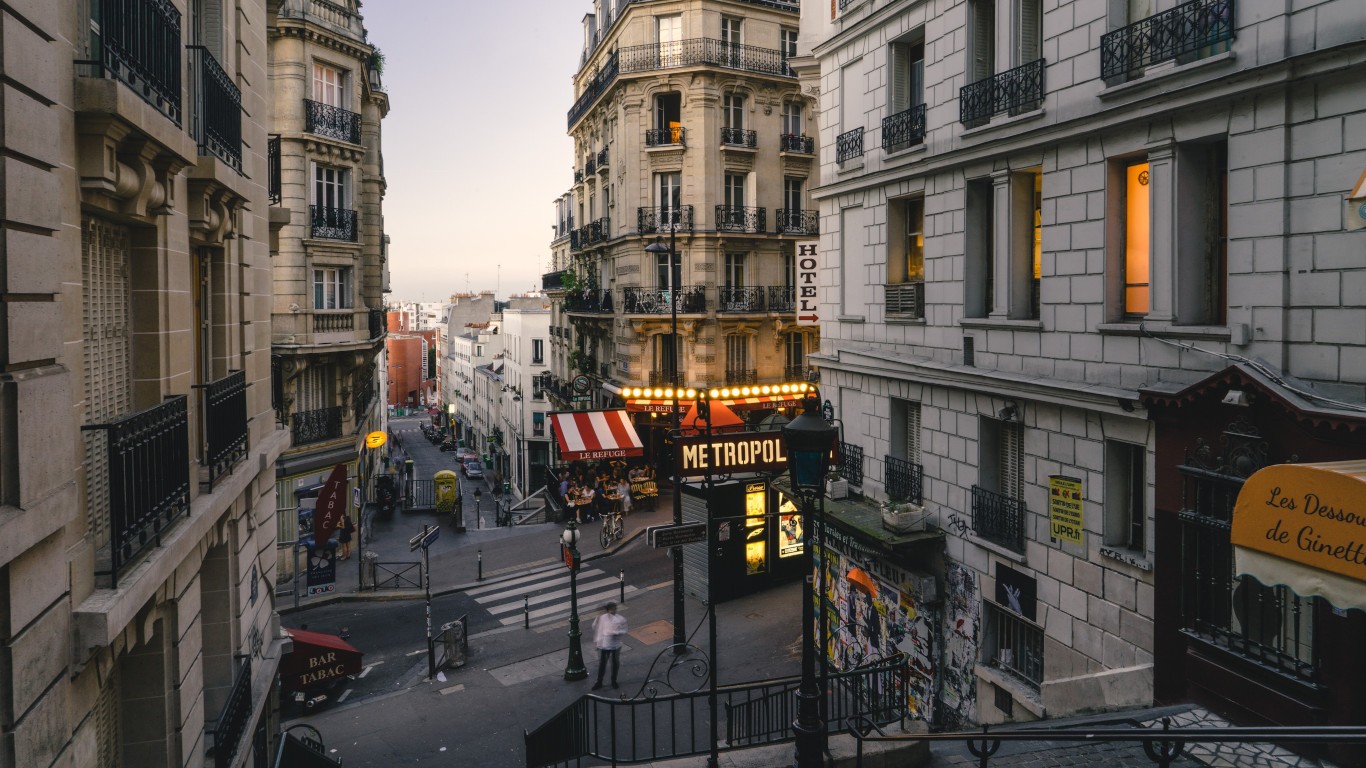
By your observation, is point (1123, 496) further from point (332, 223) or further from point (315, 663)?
point (332, 223)

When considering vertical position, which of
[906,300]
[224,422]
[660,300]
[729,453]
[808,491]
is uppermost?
[660,300]

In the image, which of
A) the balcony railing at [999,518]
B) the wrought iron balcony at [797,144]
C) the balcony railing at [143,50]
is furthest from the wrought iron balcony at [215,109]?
the wrought iron balcony at [797,144]

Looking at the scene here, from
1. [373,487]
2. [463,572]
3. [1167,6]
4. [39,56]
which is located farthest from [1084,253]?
[373,487]

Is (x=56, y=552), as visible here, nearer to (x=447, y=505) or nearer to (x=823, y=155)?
(x=823, y=155)

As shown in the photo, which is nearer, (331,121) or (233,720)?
(233,720)

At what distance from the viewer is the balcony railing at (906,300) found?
15156 mm

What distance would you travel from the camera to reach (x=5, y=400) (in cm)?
448

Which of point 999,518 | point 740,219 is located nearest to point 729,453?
point 999,518

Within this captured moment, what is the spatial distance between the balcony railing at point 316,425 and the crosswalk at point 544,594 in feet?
28.7

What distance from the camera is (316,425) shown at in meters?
29.2

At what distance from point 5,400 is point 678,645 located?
15.8 metres

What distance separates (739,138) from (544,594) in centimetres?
2135

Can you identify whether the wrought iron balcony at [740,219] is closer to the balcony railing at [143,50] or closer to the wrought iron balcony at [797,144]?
the wrought iron balcony at [797,144]

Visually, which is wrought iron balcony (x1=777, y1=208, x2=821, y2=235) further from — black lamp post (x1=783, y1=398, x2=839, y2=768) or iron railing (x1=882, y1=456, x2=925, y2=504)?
black lamp post (x1=783, y1=398, x2=839, y2=768)
